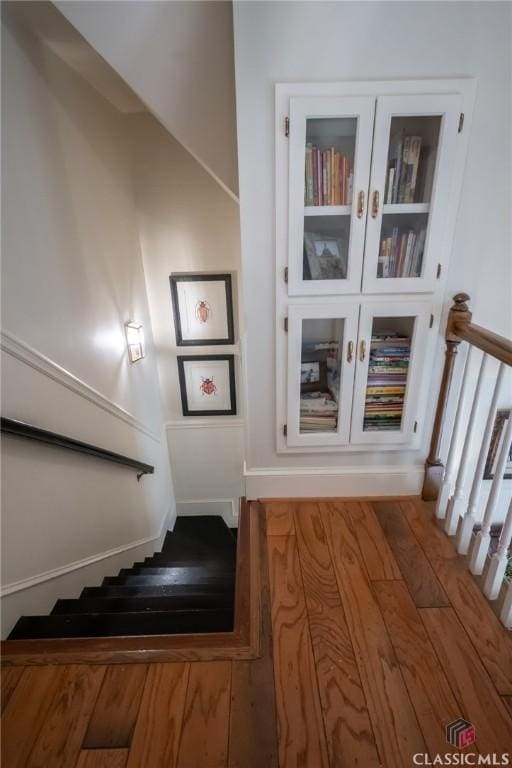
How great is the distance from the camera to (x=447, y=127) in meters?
1.34

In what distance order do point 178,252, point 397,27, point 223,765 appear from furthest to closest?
1. point 178,252
2. point 397,27
3. point 223,765

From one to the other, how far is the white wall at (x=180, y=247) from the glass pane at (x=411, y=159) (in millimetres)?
1643

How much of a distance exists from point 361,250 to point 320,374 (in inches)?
22.6

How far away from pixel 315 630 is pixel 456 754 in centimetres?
45

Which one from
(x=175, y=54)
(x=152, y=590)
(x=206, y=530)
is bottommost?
(x=206, y=530)

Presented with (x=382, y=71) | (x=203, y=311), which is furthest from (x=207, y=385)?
(x=382, y=71)

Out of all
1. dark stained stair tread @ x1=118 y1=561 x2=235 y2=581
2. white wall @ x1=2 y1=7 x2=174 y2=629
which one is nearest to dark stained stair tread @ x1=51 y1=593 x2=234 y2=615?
white wall @ x1=2 y1=7 x2=174 y2=629

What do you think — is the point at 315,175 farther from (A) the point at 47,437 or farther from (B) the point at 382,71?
(A) the point at 47,437

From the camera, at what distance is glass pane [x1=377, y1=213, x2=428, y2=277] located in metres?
1.51

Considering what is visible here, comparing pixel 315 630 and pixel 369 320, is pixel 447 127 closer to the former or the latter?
pixel 369 320

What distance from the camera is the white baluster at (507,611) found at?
1221 millimetres

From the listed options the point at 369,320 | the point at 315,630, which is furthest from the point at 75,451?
the point at 369,320

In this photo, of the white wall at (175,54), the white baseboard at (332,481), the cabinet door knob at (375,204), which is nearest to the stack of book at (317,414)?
the white baseboard at (332,481)

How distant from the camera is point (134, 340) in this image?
2.64m
